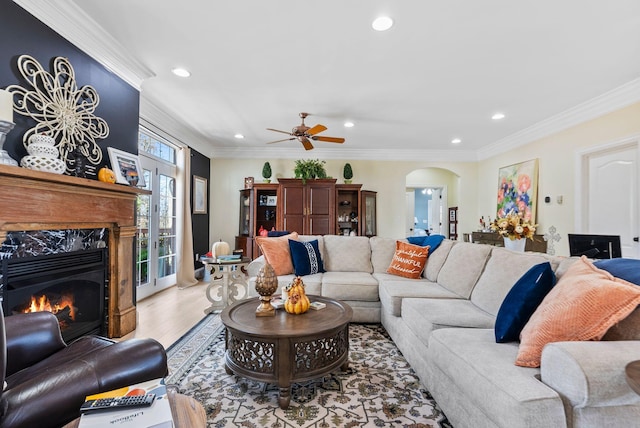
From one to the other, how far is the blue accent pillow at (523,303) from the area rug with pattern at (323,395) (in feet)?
2.03

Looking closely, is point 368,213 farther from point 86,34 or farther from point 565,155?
point 86,34

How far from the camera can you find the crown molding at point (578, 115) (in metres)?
3.18

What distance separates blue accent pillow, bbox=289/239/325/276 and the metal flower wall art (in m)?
2.04

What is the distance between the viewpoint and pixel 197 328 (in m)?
2.95

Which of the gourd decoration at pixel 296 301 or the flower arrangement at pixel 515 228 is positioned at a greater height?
the flower arrangement at pixel 515 228

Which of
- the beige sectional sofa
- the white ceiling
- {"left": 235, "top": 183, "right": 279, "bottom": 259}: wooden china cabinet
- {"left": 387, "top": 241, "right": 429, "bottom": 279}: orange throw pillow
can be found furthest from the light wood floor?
the white ceiling

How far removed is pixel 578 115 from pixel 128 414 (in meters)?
5.24

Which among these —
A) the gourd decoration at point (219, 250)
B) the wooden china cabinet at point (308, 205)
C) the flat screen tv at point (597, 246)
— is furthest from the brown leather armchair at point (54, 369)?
the wooden china cabinet at point (308, 205)

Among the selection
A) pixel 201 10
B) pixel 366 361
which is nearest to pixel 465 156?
pixel 366 361

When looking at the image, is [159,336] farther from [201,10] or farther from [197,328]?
[201,10]

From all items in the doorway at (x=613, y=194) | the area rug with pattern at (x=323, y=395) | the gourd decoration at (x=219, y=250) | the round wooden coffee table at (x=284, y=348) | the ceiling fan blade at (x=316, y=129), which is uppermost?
the ceiling fan blade at (x=316, y=129)

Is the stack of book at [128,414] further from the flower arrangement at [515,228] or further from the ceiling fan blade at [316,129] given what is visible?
the ceiling fan blade at [316,129]

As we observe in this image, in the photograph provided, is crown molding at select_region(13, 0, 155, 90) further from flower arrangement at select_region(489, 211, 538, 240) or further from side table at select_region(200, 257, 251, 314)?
flower arrangement at select_region(489, 211, 538, 240)

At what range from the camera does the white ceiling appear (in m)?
2.07
